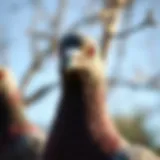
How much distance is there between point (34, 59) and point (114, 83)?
0.32 metres

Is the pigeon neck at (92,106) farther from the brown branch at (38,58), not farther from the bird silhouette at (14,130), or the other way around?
the brown branch at (38,58)

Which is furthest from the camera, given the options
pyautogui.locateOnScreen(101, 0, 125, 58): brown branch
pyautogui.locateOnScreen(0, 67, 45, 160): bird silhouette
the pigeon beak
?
pyautogui.locateOnScreen(101, 0, 125, 58): brown branch

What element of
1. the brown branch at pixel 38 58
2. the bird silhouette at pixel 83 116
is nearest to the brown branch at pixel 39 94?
the brown branch at pixel 38 58

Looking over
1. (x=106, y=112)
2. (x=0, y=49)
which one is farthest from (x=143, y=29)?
(x=106, y=112)

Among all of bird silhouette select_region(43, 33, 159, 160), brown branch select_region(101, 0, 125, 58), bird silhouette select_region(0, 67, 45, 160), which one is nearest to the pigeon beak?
bird silhouette select_region(43, 33, 159, 160)

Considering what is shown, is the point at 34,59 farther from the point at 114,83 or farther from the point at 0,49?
the point at 114,83

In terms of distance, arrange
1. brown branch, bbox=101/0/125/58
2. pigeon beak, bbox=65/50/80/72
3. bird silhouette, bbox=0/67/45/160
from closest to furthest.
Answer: pigeon beak, bbox=65/50/80/72, bird silhouette, bbox=0/67/45/160, brown branch, bbox=101/0/125/58

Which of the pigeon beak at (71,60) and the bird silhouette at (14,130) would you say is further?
the bird silhouette at (14,130)

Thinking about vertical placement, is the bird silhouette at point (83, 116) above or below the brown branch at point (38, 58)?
below

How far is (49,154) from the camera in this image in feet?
4.98

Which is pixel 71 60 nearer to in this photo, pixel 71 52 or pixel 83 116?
pixel 71 52

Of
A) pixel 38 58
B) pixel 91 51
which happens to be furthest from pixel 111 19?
pixel 91 51

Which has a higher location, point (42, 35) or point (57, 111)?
point (42, 35)

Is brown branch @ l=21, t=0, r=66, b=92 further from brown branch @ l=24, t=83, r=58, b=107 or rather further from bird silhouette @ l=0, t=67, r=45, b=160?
bird silhouette @ l=0, t=67, r=45, b=160
